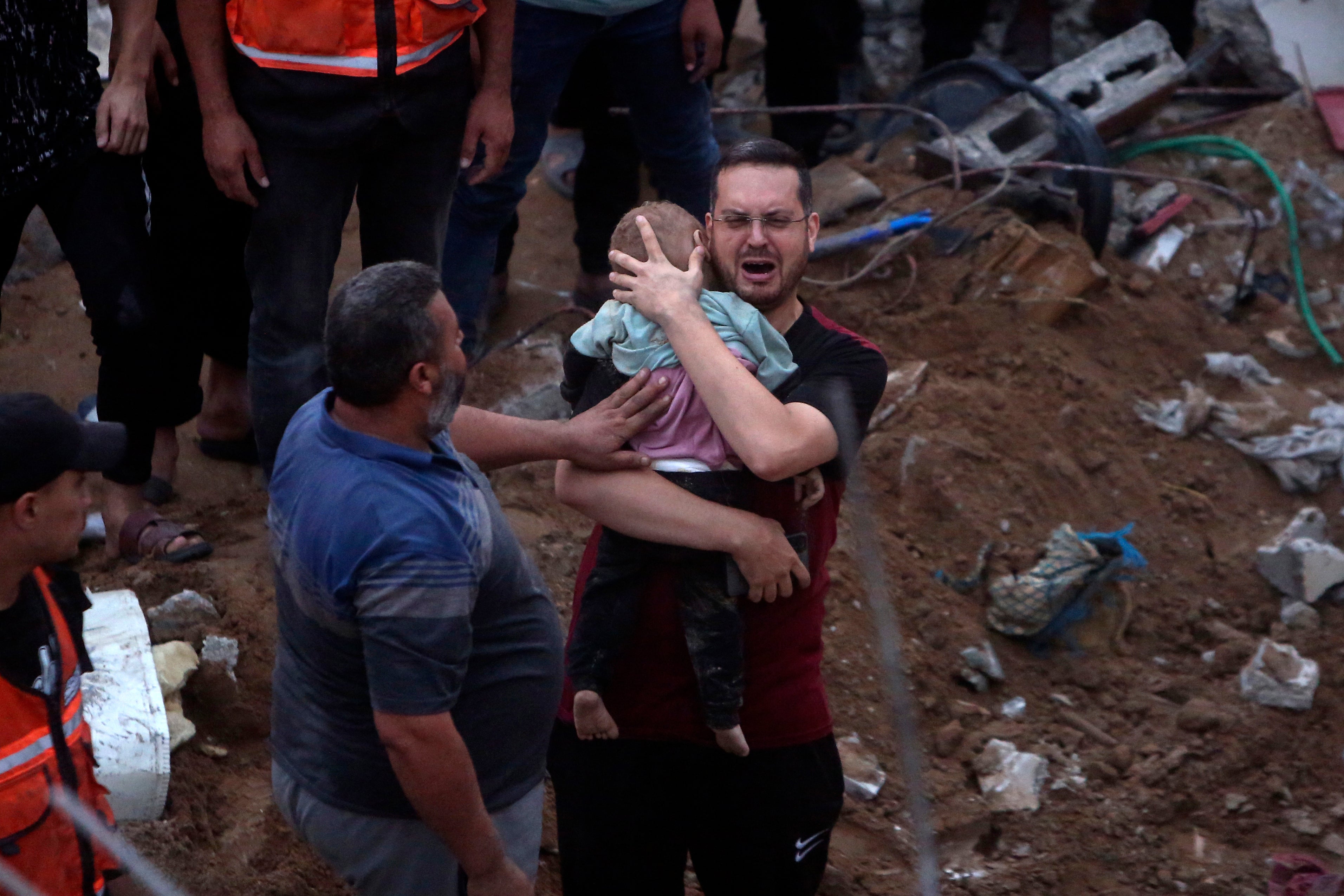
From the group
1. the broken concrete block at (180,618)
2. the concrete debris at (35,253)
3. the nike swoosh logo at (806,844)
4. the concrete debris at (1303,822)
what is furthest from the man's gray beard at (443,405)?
the concrete debris at (35,253)

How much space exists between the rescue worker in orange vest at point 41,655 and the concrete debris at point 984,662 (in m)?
2.99

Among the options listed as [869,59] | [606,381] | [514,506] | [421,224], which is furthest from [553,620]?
[869,59]

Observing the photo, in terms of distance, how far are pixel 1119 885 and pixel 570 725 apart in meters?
1.96

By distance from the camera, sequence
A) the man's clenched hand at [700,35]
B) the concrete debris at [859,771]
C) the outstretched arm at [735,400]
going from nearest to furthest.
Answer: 1. the outstretched arm at [735,400]
2. the concrete debris at [859,771]
3. the man's clenched hand at [700,35]

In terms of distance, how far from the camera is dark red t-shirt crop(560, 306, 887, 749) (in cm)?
233

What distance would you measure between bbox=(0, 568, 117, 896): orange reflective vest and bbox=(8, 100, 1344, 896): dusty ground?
2.97 ft

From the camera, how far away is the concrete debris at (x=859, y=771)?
3.69 meters

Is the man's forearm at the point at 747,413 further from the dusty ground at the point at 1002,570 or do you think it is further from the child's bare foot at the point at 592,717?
the dusty ground at the point at 1002,570

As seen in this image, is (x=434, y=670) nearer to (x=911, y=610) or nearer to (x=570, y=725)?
(x=570, y=725)

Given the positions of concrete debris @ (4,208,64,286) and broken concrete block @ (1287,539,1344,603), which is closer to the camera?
broken concrete block @ (1287,539,1344,603)

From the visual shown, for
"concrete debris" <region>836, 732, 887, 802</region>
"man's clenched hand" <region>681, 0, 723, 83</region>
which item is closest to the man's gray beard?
"concrete debris" <region>836, 732, 887, 802</region>

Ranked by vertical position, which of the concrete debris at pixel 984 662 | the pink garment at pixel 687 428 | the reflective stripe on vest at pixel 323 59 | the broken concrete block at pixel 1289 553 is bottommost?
the concrete debris at pixel 984 662

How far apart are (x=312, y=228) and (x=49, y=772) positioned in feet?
5.48

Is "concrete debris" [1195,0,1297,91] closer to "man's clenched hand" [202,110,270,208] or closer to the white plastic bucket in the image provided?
"man's clenched hand" [202,110,270,208]
